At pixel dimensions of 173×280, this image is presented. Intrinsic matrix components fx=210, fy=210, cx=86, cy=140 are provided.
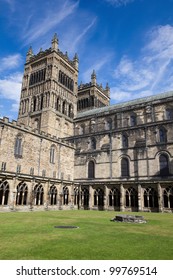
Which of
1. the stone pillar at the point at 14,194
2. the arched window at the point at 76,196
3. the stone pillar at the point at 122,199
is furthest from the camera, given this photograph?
the arched window at the point at 76,196

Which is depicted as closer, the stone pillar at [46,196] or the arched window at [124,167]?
the stone pillar at [46,196]

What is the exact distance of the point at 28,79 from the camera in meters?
59.5

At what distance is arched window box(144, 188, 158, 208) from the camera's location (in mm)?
30125

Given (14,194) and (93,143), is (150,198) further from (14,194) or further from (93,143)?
(14,194)

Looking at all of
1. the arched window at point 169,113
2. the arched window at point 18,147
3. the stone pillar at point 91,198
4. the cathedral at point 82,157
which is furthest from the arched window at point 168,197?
the arched window at point 18,147

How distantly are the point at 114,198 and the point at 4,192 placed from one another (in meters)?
17.1

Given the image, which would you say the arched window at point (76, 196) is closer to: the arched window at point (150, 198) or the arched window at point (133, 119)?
the arched window at point (150, 198)

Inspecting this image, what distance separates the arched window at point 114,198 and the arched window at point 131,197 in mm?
1477

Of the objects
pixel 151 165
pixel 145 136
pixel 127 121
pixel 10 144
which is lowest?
pixel 151 165

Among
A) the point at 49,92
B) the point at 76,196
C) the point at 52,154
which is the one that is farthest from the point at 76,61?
the point at 76,196

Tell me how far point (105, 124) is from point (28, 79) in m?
27.4

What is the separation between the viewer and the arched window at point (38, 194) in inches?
1128
